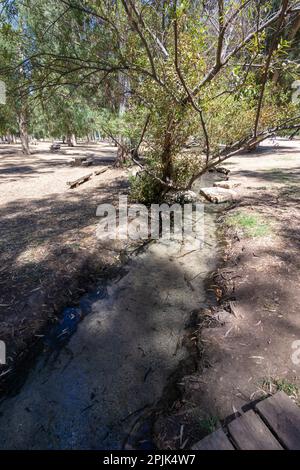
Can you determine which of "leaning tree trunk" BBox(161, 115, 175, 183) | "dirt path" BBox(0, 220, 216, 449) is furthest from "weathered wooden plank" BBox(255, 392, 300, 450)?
"leaning tree trunk" BBox(161, 115, 175, 183)

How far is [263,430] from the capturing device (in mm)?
1653

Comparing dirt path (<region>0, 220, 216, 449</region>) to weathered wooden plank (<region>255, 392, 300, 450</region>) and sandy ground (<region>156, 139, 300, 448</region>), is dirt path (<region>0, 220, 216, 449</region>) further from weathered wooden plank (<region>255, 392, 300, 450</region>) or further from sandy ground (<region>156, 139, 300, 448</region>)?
weathered wooden plank (<region>255, 392, 300, 450</region>)

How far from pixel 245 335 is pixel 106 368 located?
132cm

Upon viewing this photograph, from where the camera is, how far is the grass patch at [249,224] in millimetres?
4406

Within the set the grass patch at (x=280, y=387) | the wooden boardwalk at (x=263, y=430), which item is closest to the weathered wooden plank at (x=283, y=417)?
the wooden boardwalk at (x=263, y=430)

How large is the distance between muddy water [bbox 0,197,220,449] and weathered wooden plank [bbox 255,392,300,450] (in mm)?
826

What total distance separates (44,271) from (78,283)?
516 millimetres

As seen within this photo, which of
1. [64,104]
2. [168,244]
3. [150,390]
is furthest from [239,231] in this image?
[64,104]

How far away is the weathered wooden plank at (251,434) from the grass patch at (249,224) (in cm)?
304

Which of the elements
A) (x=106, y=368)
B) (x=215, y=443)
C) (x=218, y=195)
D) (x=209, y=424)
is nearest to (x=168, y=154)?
(x=218, y=195)

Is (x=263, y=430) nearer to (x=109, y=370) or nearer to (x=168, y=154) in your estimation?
(x=109, y=370)

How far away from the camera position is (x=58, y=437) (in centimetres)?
185

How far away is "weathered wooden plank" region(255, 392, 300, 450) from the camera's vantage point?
1.61 m
